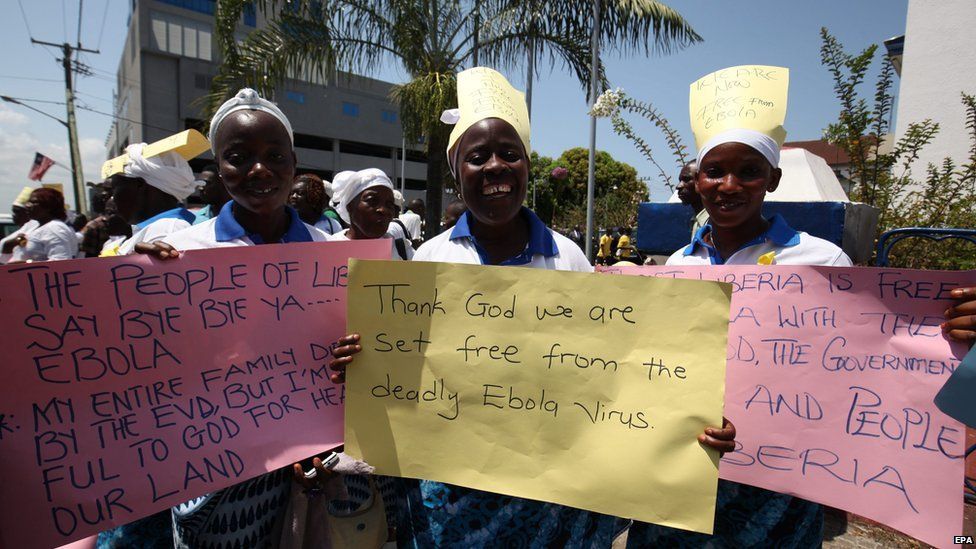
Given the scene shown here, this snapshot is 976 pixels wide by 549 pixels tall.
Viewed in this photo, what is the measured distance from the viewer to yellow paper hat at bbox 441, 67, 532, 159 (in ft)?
5.92

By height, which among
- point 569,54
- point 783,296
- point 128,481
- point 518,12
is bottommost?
point 128,481

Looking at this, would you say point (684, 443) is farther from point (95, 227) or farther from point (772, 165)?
point (95, 227)

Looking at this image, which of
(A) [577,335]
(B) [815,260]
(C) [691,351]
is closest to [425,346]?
(A) [577,335]

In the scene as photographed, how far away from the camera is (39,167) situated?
1905cm

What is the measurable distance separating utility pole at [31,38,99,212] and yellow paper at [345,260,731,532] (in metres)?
28.7

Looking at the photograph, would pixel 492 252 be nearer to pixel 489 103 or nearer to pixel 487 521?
pixel 489 103

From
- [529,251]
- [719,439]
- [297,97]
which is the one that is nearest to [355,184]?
[529,251]

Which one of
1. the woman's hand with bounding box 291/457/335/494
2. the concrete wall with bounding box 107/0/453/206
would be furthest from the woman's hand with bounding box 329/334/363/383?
the concrete wall with bounding box 107/0/453/206

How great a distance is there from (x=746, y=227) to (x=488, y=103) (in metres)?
1.06

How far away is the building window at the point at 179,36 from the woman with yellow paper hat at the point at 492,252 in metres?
39.5

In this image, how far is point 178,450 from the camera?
148cm

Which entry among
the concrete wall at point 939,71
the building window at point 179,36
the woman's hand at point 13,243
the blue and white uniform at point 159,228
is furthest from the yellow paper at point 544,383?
the building window at point 179,36

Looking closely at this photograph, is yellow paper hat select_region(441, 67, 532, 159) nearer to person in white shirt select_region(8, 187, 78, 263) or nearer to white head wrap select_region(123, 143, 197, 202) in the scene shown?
white head wrap select_region(123, 143, 197, 202)

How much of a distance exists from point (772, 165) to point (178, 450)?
2200 mm
